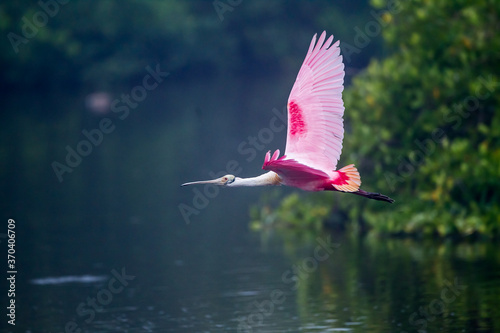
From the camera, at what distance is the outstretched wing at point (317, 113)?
1037 centimetres

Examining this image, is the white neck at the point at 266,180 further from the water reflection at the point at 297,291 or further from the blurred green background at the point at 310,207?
A: the blurred green background at the point at 310,207

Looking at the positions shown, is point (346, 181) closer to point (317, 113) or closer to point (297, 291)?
point (317, 113)

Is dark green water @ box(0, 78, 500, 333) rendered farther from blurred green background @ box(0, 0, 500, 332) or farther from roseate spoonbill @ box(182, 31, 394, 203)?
roseate spoonbill @ box(182, 31, 394, 203)

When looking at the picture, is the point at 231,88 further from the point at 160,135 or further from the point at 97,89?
the point at 160,135

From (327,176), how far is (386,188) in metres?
10.4

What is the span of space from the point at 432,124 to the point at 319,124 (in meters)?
9.48

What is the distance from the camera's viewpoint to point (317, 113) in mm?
10508

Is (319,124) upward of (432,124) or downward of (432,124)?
downward

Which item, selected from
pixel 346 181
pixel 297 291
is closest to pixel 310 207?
pixel 297 291

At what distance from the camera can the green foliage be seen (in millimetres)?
18625

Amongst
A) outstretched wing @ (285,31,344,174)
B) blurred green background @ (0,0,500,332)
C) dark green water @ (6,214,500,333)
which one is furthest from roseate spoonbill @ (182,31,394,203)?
blurred green background @ (0,0,500,332)

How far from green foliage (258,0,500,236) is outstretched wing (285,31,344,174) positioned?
843 cm

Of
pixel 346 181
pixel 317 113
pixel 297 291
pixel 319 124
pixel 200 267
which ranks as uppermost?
pixel 317 113

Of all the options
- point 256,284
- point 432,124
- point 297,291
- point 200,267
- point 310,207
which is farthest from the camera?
point 310,207
